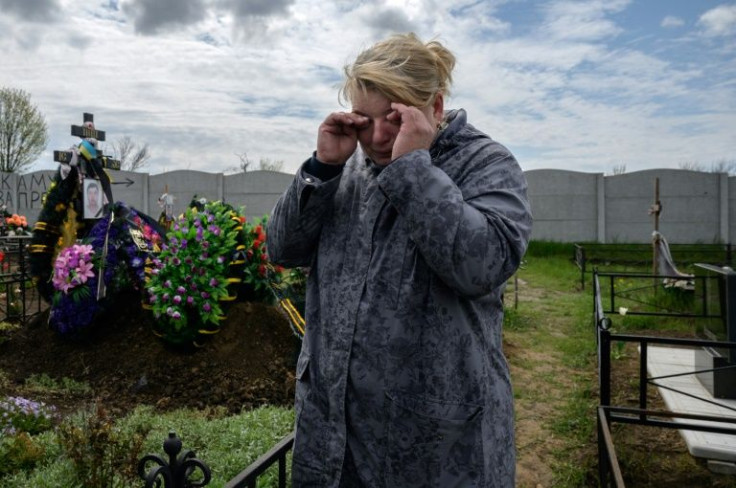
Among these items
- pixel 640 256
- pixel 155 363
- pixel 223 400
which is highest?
pixel 640 256

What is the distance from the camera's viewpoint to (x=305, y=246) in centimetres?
132

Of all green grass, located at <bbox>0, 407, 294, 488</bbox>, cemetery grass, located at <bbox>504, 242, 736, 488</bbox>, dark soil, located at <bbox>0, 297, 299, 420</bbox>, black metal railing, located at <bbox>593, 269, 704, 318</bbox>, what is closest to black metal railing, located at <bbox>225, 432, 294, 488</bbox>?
green grass, located at <bbox>0, 407, 294, 488</bbox>

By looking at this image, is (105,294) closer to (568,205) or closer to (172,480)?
(172,480)

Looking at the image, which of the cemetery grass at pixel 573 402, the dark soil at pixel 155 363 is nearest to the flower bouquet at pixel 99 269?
the dark soil at pixel 155 363

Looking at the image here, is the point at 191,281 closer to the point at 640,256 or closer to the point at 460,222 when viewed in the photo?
the point at 460,222

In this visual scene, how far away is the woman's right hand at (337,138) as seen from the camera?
1.21 metres

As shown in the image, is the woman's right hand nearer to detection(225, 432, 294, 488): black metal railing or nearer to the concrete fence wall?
detection(225, 432, 294, 488): black metal railing

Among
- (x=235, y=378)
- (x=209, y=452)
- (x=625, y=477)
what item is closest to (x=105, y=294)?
(x=235, y=378)

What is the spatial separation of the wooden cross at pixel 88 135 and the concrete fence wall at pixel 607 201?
827 cm

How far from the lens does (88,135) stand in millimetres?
5996

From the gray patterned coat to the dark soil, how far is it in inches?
111

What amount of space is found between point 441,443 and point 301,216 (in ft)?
1.76

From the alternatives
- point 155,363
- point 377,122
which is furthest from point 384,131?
point 155,363

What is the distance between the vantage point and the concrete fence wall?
14875 millimetres
